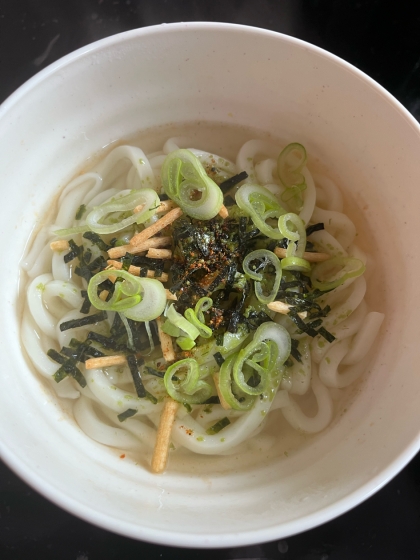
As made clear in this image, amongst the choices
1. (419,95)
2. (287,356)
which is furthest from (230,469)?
(419,95)

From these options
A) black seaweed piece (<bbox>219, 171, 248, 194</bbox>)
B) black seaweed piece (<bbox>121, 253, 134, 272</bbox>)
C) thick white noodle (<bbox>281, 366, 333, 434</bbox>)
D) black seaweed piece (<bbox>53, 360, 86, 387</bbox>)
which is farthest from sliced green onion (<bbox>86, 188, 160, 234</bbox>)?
thick white noodle (<bbox>281, 366, 333, 434</bbox>)

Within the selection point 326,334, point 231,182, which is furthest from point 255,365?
point 231,182

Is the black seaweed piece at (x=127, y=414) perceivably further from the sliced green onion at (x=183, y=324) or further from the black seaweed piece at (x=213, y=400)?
the sliced green onion at (x=183, y=324)

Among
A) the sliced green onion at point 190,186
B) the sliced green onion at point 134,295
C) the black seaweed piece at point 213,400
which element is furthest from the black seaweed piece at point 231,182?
the black seaweed piece at point 213,400

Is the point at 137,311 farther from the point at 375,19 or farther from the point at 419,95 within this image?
the point at 375,19

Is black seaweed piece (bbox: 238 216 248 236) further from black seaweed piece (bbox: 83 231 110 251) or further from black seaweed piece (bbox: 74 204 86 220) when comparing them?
black seaweed piece (bbox: 74 204 86 220)
